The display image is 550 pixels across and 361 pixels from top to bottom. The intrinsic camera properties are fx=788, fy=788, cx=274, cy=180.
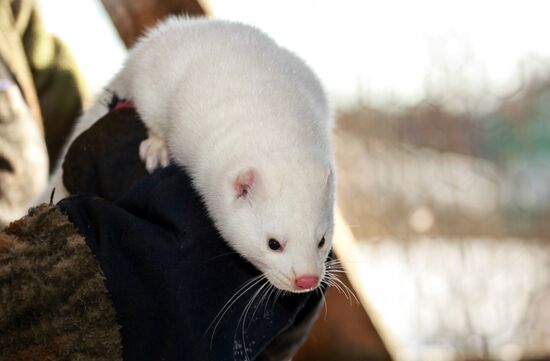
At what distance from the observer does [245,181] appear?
1.18 meters

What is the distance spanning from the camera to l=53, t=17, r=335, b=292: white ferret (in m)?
1.15

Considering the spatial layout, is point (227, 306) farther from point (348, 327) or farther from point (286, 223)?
point (348, 327)

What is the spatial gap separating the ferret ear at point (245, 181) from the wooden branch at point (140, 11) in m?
0.58

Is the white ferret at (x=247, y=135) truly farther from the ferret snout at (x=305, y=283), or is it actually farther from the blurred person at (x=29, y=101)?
the blurred person at (x=29, y=101)

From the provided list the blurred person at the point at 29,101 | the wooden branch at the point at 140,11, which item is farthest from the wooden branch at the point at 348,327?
the blurred person at the point at 29,101

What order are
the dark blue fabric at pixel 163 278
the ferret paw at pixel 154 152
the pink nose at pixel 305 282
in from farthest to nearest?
1. the ferret paw at pixel 154 152
2. the pink nose at pixel 305 282
3. the dark blue fabric at pixel 163 278

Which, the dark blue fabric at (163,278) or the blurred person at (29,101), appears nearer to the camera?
the dark blue fabric at (163,278)

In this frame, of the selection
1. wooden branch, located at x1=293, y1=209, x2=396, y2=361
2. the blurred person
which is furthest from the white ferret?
wooden branch, located at x1=293, y1=209, x2=396, y2=361

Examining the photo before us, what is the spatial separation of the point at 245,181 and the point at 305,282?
18 centimetres

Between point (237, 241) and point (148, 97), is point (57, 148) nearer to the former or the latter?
point (148, 97)

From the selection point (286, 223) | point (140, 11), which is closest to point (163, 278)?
point (286, 223)

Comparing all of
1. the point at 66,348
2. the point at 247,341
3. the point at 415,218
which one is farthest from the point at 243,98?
the point at 415,218

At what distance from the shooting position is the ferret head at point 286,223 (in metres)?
1.14

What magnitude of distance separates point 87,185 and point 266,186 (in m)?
0.34
